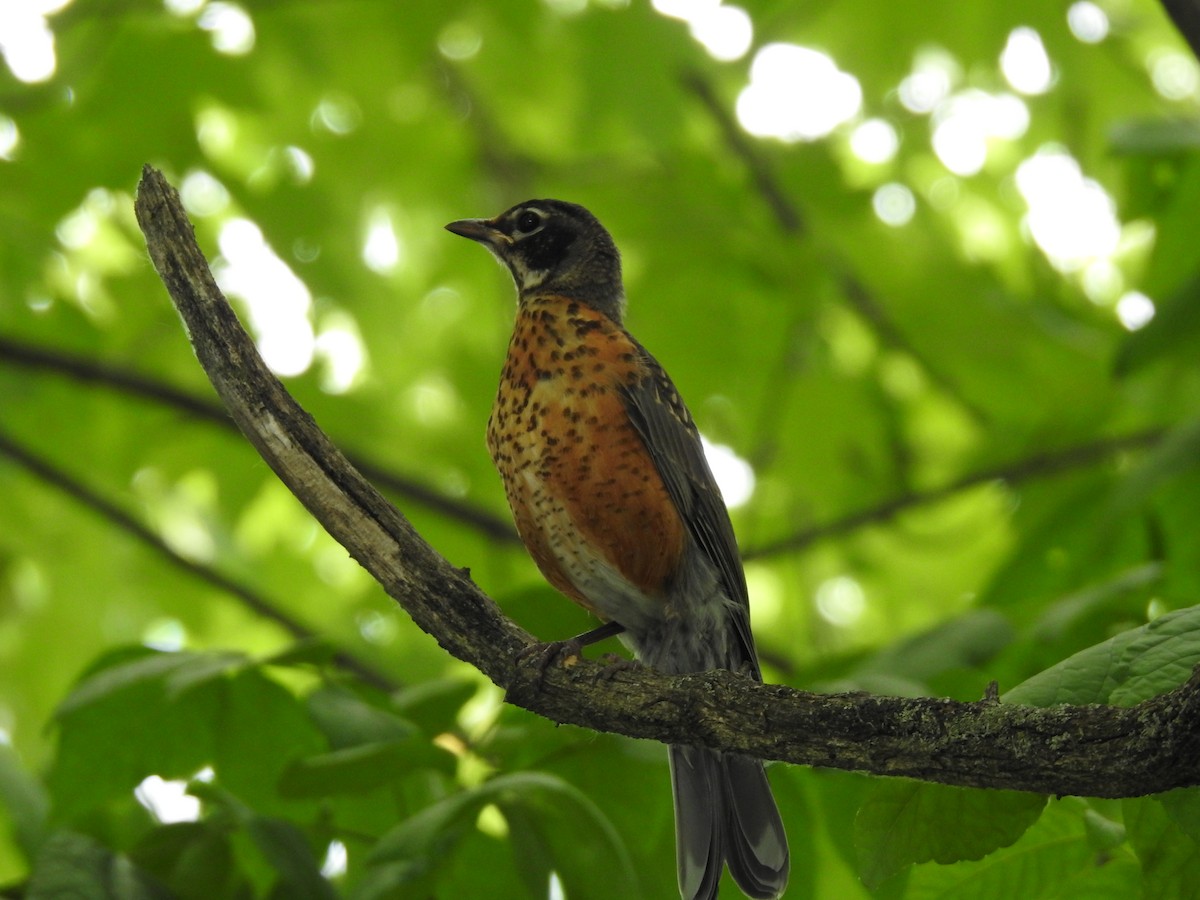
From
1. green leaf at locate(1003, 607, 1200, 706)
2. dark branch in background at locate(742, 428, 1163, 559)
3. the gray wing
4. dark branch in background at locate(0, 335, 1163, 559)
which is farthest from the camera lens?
dark branch in background at locate(0, 335, 1163, 559)

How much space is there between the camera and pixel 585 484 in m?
4.07

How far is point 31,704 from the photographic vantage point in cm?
655

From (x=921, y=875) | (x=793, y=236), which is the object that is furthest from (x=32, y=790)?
(x=793, y=236)

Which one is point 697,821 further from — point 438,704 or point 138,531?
point 138,531

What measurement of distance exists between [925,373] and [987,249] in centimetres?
286

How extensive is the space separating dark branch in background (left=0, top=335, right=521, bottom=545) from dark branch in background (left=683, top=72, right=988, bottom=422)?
82.8 inches

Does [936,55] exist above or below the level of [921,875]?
above

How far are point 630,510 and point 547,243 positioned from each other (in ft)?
5.87

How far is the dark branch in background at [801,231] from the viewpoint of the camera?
5.96 m

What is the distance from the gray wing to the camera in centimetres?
423

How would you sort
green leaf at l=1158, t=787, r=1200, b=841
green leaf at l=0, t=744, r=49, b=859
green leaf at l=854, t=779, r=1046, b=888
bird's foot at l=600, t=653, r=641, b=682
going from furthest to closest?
green leaf at l=0, t=744, r=49, b=859
bird's foot at l=600, t=653, r=641, b=682
green leaf at l=854, t=779, r=1046, b=888
green leaf at l=1158, t=787, r=1200, b=841

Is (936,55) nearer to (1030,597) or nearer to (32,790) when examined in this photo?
(1030,597)

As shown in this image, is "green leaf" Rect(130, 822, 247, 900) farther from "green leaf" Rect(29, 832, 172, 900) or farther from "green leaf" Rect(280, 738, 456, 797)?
"green leaf" Rect(280, 738, 456, 797)

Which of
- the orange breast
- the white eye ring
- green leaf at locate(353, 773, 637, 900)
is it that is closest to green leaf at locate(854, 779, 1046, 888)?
green leaf at locate(353, 773, 637, 900)
